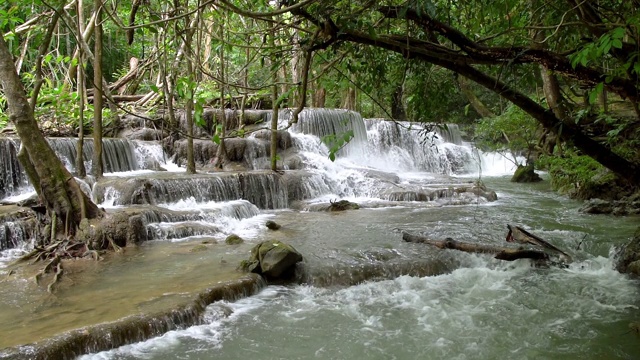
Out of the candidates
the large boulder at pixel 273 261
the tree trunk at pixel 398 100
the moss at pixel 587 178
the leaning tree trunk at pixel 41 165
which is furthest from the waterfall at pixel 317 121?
the large boulder at pixel 273 261

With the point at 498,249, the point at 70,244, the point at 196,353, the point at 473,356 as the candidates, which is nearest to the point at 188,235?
the point at 70,244

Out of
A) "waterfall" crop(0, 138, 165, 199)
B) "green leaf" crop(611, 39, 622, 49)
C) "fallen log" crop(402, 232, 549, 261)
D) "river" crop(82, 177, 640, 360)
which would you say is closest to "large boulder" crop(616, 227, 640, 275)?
"river" crop(82, 177, 640, 360)

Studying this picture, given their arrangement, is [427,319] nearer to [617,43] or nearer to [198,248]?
[617,43]

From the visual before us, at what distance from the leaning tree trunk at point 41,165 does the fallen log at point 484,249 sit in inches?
200

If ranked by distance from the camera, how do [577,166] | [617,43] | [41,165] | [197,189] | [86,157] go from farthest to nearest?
[86,157] → [197,189] → [577,166] → [41,165] → [617,43]

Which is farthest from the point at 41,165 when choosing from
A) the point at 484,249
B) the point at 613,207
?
the point at 613,207

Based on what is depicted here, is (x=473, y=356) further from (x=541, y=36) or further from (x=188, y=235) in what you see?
(x=188, y=235)

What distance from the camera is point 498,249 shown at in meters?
6.94

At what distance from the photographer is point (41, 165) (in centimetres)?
746

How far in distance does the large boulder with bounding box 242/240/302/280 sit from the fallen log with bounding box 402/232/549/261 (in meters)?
2.18

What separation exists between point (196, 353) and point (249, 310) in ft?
3.52

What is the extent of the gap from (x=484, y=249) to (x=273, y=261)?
9.82 feet

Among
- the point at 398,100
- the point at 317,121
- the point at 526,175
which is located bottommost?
the point at 526,175

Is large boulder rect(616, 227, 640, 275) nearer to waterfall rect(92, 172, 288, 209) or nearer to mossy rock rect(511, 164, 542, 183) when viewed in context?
waterfall rect(92, 172, 288, 209)
